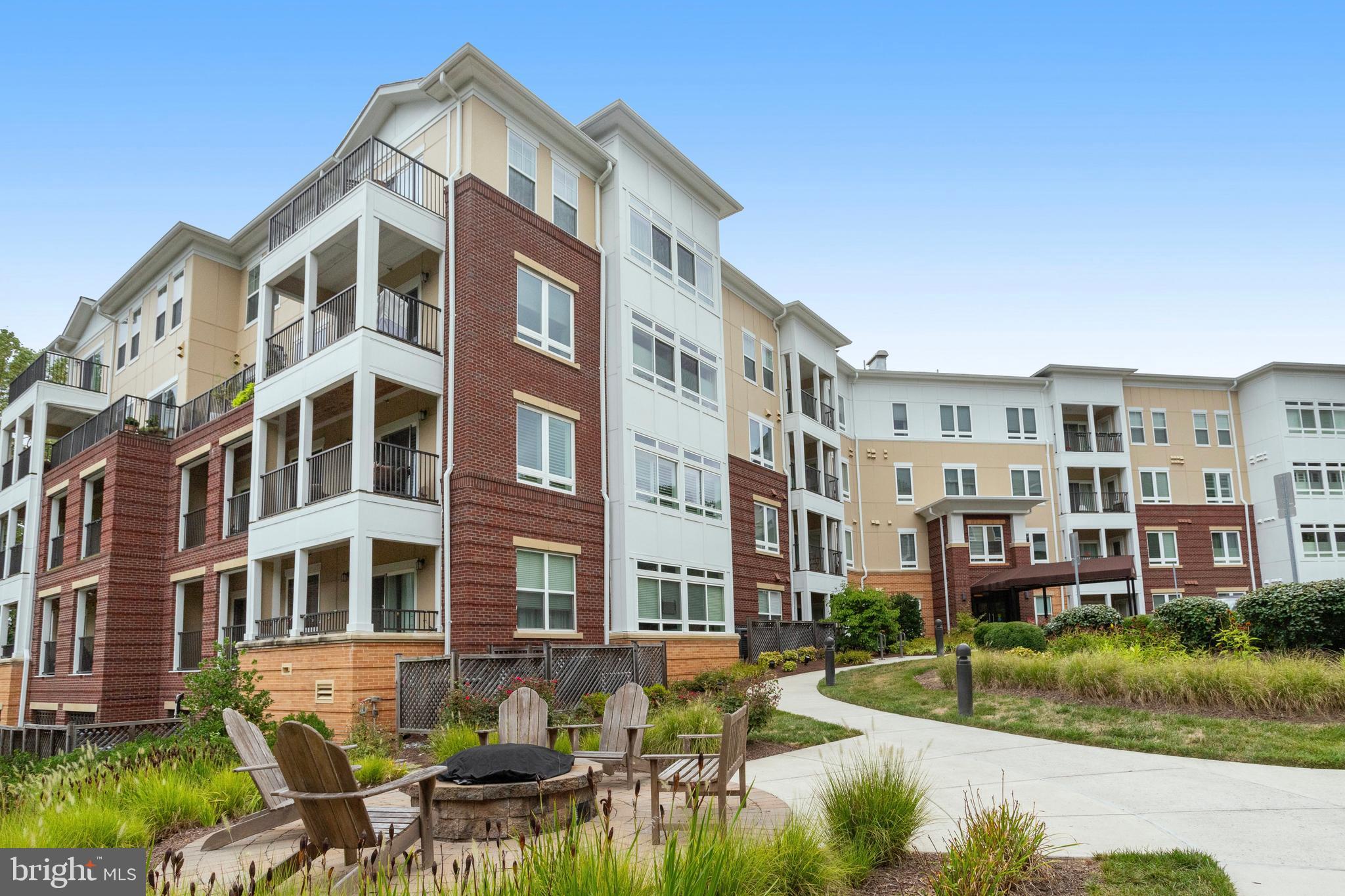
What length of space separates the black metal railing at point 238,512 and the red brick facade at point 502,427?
762 cm

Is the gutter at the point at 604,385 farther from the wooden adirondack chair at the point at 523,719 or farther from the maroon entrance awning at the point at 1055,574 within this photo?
the maroon entrance awning at the point at 1055,574

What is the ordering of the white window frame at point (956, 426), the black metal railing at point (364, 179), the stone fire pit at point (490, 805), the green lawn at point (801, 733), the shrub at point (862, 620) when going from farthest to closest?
the white window frame at point (956, 426) < the shrub at point (862, 620) < the black metal railing at point (364, 179) < the green lawn at point (801, 733) < the stone fire pit at point (490, 805)

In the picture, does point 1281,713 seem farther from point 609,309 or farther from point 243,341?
point 243,341

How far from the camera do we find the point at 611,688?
18.2m

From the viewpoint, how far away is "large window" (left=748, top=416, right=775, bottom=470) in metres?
31.7

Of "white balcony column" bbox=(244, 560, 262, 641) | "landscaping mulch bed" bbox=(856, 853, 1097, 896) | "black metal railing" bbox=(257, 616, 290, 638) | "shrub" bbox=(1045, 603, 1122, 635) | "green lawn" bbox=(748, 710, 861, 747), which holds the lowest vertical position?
"green lawn" bbox=(748, 710, 861, 747)

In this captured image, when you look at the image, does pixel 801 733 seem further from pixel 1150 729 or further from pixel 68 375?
pixel 68 375

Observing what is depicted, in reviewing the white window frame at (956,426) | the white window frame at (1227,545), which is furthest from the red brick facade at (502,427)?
the white window frame at (1227,545)

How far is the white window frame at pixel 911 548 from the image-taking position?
42.0 m

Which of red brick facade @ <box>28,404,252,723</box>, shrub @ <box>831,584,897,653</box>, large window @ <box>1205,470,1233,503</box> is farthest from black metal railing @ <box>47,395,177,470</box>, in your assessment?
large window @ <box>1205,470,1233,503</box>

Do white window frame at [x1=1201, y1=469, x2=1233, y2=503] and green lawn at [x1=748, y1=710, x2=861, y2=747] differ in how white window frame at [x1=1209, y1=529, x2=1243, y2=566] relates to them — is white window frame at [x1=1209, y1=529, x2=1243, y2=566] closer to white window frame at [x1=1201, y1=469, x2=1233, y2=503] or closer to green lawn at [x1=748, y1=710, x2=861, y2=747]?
white window frame at [x1=1201, y1=469, x2=1233, y2=503]

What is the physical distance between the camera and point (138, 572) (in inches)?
977

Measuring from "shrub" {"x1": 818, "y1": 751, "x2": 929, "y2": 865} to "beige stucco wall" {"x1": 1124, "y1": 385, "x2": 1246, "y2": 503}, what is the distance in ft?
141

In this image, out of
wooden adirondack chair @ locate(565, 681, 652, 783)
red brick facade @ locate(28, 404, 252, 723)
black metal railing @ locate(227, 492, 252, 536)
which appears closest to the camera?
wooden adirondack chair @ locate(565, 681, 652, 783)
